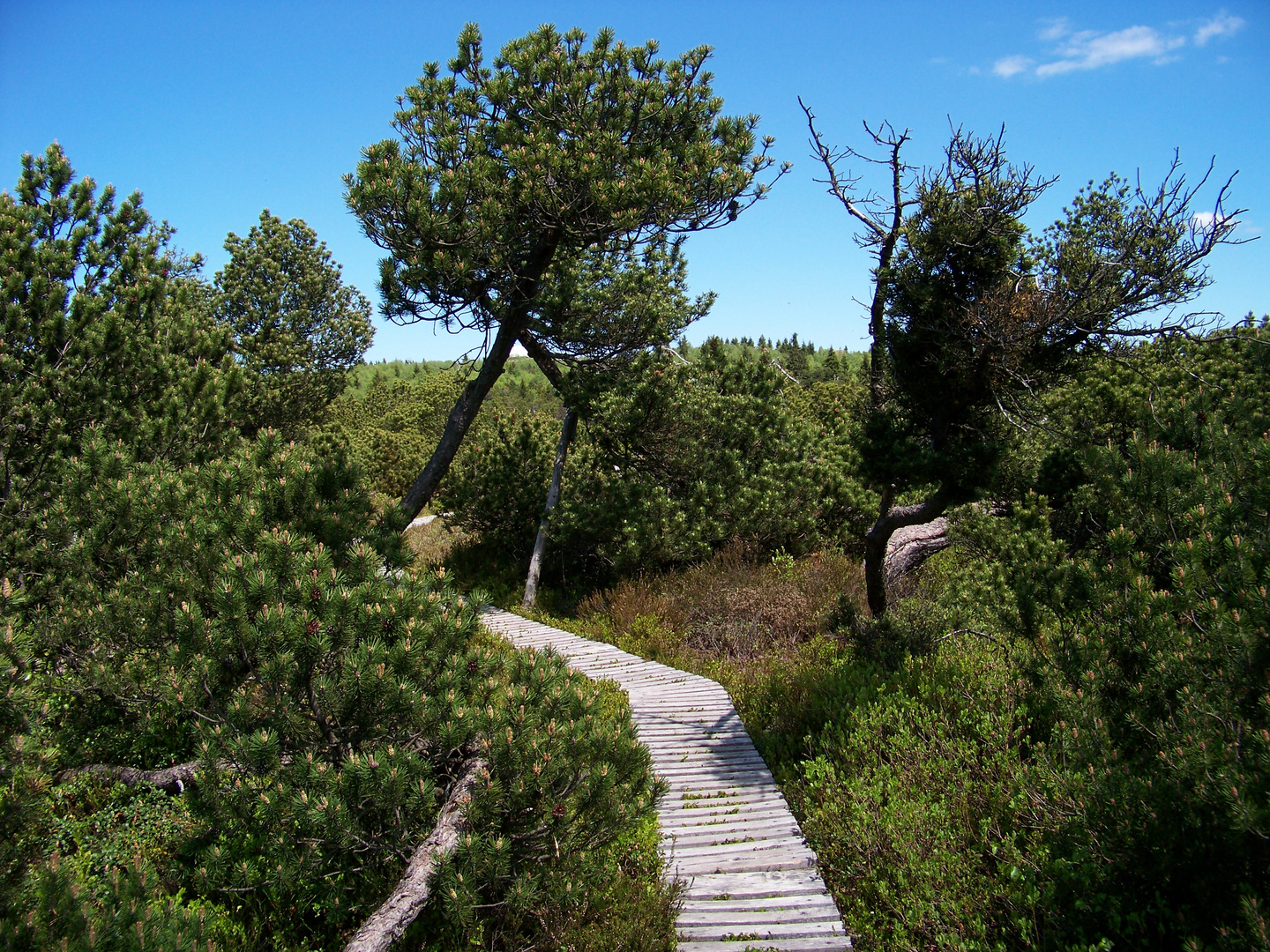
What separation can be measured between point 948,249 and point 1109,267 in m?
1.27

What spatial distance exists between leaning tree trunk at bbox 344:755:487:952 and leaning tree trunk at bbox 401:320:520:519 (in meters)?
6.19

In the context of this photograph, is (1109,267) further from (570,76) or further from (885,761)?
(570,76)

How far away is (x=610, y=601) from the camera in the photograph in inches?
420

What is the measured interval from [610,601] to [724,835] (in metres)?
5.68

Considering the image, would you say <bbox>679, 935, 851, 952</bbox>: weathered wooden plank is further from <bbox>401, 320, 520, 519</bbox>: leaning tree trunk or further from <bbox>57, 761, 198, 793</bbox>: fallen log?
<bbox>401, 320, 520, 519</bbox>: leaning tree trunk

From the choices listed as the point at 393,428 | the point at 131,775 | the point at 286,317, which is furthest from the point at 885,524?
the point at 393,428

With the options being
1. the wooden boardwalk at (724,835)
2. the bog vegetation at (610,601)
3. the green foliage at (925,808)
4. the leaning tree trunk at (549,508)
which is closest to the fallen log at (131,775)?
the bog vegetation at (610,601)

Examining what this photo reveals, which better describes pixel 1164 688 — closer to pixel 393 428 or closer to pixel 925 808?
pixel 925 808

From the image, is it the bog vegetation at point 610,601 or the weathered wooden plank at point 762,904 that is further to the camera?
the weathered wooden plank at point 762,904

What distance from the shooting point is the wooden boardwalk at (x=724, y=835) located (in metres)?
4.21

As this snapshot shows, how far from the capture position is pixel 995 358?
579 centimetres

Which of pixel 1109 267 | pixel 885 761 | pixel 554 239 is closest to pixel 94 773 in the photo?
pixel 885 761

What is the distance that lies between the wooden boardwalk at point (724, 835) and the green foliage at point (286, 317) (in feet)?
57.7

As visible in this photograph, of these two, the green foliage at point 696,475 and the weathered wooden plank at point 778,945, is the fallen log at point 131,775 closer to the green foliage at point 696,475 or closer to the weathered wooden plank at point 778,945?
the weathered wooden plank at point 778,945
